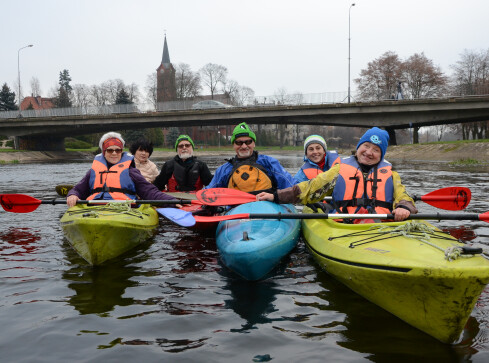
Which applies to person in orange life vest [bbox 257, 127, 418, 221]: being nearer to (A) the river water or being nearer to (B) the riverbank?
(A) the river water

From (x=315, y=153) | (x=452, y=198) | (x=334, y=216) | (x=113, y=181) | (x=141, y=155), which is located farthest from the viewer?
(x=141, y=155)

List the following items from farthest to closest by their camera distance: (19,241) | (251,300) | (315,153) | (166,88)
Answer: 1. (166,88)
2. (315,153)
3. (19,241)
4. (251,300)

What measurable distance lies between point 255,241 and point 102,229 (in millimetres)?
1843

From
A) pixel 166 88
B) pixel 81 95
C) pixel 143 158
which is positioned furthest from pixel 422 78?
pixel 81 95

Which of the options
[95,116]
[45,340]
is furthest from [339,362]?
[95,116]

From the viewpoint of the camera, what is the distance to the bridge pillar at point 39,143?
40.9 metres

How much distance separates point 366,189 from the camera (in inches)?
191

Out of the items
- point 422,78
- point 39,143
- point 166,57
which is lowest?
point 39,143

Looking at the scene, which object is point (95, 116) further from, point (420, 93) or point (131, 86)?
point (131, 86)

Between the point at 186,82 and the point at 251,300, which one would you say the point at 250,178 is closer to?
the point at 251,300

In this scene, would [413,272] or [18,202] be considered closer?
[413,272]

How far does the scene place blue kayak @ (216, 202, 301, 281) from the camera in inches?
160

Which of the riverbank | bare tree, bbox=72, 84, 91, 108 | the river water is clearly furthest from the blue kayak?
bare tree, bbox=72, 84, 91, 108

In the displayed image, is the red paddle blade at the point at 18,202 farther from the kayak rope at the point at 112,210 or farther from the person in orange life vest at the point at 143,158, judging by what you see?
the person in orange life vest at the point at 143,158
